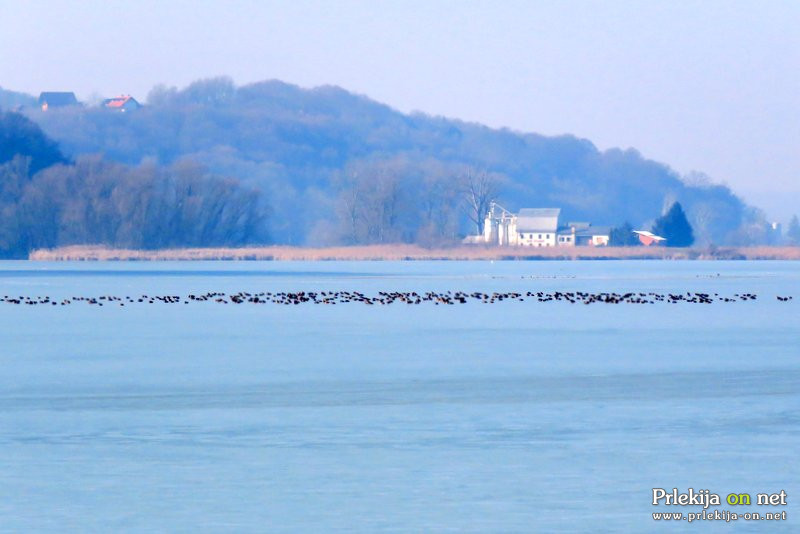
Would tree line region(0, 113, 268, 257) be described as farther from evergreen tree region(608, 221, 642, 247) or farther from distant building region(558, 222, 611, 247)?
distant building region(558, 222, 611, 247)

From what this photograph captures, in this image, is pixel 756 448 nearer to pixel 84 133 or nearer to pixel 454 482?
pixel 454 482

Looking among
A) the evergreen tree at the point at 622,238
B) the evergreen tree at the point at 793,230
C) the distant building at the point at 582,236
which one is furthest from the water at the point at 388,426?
the evergreen tree at the point at 793,230

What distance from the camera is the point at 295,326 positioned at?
2683cm

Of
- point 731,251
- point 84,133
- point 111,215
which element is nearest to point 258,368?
point 111,215

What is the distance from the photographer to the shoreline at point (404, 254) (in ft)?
322

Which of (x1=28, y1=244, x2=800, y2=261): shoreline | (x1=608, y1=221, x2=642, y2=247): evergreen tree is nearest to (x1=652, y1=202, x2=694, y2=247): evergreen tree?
(x1=28, y1=244, x2=800, y2=261): shoreline

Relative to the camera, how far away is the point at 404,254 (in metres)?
108

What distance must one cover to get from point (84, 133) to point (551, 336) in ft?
532

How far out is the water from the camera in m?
9.09

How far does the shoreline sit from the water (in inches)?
2832

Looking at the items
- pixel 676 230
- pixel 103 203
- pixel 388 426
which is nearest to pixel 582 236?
pixel 676 230

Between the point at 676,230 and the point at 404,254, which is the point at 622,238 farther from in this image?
the point at 404,254

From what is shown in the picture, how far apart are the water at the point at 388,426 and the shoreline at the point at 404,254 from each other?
71944 mm

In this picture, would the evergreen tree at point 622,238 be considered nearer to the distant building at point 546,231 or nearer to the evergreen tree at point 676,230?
the evergreen tree at point 676,230
